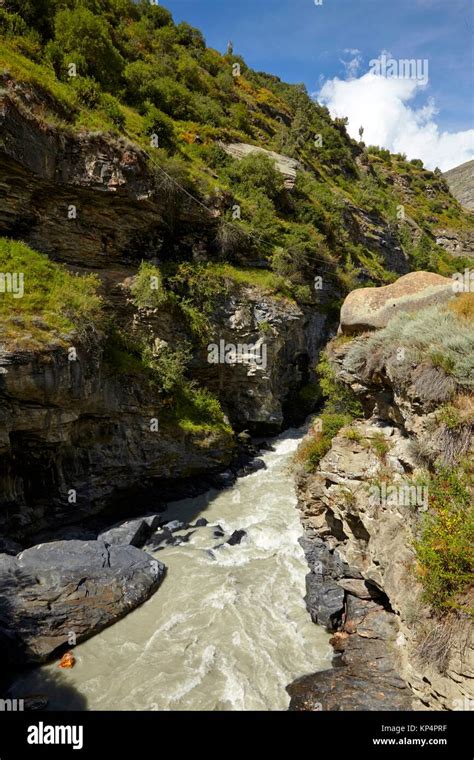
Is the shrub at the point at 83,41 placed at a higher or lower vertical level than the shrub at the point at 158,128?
higher

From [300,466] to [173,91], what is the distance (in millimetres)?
30122

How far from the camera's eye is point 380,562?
7652 millimetres

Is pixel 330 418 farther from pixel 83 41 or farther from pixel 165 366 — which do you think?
pixel 83 41

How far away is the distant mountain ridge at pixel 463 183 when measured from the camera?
239 feet

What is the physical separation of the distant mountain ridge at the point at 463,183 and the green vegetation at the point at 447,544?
3211 inches

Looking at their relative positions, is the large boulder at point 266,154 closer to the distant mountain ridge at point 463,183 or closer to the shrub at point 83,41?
the shrub at point 83,41

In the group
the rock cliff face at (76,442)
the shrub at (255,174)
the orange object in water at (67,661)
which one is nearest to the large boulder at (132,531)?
the rock cliff face at (76,442)

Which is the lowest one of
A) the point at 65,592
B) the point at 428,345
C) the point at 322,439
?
the point at 65,592

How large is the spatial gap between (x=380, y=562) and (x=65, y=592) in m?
7.63

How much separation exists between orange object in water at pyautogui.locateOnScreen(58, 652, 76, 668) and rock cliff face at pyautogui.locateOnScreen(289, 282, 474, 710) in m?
4.86

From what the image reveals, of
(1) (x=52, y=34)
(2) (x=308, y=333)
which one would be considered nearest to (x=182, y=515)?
(2) (x=308, y=333)

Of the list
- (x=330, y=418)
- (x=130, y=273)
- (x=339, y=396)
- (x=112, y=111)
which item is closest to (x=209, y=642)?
(x=330, y=418)

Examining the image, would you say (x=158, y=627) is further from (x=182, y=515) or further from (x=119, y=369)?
(x=119, y=369)

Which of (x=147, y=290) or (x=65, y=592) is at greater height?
(x=147, y=290)
